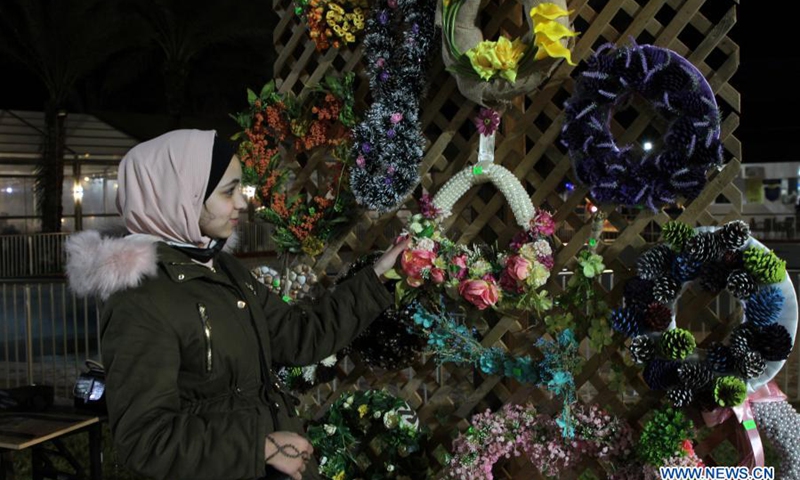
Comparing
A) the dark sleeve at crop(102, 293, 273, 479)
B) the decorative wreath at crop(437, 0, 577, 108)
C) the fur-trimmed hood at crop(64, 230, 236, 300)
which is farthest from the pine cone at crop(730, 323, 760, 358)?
the fur-trimmed hood at crop(64, 230, 236, 300)

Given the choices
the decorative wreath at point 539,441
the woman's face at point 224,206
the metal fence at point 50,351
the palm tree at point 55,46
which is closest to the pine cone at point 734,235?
the decorative wreath at point 539,441

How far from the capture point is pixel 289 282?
3.48 meters

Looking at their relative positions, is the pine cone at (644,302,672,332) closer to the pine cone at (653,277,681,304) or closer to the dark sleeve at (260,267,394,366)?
the pine cone at (653,277,681,304)

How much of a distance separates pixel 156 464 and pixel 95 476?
1.88m

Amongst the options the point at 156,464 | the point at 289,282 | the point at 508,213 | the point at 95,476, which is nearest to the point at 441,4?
the point at 508,213

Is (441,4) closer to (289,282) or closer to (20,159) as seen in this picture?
(289,282)

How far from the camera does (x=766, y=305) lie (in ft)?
8.17

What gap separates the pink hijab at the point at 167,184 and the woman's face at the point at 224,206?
0.12 ft

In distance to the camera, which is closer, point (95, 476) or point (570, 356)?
point (570, 356)

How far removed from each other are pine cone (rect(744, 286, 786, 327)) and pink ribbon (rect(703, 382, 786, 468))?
0.27 m

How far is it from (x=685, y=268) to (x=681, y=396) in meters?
0.43

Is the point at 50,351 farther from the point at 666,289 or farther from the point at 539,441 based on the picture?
the point at 666,289

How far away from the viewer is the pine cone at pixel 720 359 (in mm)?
2553

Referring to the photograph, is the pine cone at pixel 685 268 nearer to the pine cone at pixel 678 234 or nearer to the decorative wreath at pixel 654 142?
the pine cone at pixel 678 234
